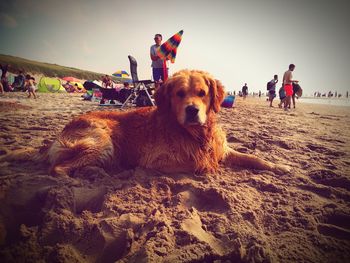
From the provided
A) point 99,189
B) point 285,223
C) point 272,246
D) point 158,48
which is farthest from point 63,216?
point 158,48

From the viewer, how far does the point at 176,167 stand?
2.62 meters

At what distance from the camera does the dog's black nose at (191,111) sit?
2574 millimetres

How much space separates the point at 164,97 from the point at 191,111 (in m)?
0.58

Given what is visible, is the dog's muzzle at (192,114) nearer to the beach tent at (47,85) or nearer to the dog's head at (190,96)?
the dog's head at (190,96)

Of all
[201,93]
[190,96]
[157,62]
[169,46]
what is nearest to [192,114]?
[190,96]

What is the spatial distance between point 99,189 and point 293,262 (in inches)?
68.7

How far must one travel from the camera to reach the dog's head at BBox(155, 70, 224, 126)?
2.61 m

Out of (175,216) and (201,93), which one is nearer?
(175,216)

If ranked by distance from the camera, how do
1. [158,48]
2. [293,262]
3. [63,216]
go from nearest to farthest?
[293,262]
[63,216]
[158,48]

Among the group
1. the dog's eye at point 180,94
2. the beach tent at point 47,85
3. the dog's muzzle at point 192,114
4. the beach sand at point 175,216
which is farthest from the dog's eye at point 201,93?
the beach tent at point 47,85

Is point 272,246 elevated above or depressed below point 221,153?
below

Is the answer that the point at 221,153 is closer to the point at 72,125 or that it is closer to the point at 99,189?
the point at 99,189

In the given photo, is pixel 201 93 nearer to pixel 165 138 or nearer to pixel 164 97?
pixel 164 97

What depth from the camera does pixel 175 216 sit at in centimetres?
172
